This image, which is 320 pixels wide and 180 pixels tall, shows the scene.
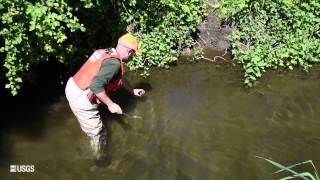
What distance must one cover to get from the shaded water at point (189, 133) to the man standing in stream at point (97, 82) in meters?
0.69

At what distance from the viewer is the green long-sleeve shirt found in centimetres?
625

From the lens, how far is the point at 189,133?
797 centimetres

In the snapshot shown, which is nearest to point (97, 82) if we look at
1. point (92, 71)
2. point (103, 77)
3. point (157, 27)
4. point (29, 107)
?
point (103, 77)

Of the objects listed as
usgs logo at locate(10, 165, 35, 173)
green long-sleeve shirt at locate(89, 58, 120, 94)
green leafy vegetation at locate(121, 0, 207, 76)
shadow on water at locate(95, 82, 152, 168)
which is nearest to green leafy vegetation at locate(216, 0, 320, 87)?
green leafy vegetation at locate(121, 0, 207, 76)

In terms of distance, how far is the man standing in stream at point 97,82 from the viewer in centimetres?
630

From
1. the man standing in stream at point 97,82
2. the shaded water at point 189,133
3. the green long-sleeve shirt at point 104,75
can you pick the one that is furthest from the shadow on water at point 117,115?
the green long-sleeve shirt at point 104,75

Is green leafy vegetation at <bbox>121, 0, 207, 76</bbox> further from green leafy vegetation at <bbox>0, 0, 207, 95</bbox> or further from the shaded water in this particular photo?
the shaded water

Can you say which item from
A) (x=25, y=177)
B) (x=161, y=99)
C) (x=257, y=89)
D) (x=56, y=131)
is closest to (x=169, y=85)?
(x=161, y=99)

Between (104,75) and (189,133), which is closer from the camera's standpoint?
(104,75)

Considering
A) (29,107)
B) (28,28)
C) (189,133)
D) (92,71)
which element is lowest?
(189,133)

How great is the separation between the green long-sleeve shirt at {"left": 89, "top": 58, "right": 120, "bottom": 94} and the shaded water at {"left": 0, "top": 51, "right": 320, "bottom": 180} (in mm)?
1538

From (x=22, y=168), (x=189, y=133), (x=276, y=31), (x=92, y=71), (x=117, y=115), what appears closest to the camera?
(x=92, y=71)

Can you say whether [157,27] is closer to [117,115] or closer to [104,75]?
[117,115]

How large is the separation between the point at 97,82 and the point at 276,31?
4794 mm
